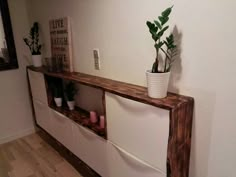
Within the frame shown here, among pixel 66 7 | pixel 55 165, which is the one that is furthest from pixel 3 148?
pixel 66 7

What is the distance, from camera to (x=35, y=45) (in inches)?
100

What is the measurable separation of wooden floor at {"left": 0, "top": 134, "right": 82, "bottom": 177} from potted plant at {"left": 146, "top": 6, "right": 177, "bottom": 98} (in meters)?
1.37

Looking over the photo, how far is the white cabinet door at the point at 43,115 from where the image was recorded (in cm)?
229

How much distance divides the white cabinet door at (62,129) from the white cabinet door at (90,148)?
9 centimetres

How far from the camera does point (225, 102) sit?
97 cm

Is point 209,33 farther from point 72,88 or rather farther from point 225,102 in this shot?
point 72,88

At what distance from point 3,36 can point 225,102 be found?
2.50 m

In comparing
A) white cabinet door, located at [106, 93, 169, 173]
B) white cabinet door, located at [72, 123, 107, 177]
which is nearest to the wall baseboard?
white cabinet door, located at [72, 123, 107, 177]

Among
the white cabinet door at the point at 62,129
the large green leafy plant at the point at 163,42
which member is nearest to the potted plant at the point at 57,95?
the white cabinet door at the point at 62,129

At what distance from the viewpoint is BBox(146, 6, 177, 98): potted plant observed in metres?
1.03

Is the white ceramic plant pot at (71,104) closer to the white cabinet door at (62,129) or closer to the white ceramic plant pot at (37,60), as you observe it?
the white cabinet door at (62,129)

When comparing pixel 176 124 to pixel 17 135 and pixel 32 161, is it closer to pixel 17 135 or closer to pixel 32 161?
pixel 32 161

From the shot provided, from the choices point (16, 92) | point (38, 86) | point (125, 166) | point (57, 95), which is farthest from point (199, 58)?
point (16, 92)

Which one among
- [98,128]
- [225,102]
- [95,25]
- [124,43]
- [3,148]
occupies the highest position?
[95,25]
